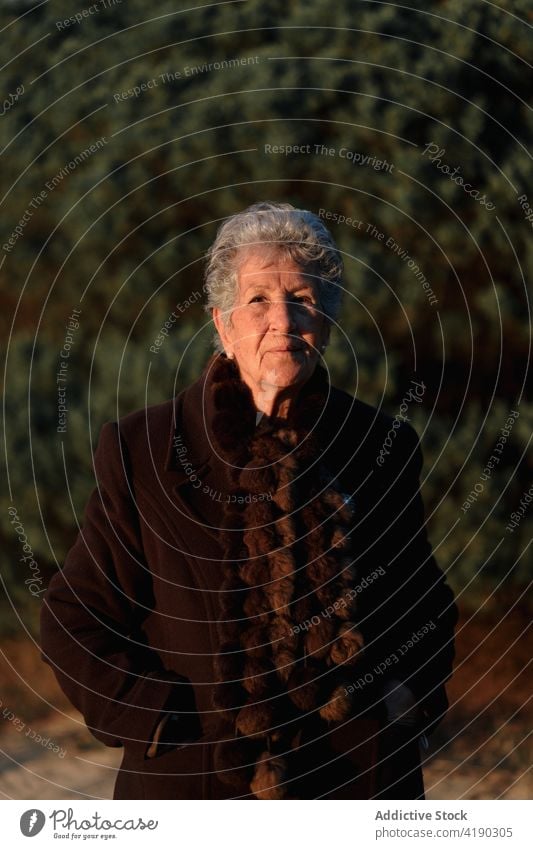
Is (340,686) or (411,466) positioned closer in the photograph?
(340,686)

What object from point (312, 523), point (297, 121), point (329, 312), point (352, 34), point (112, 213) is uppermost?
point (352, 34)

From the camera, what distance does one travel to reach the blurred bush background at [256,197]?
6.17 metres

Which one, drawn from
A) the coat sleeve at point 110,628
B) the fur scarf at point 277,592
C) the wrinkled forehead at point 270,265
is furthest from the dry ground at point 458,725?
the wrinkled forehead at point 270,265

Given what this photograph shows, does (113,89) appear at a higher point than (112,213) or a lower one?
higher

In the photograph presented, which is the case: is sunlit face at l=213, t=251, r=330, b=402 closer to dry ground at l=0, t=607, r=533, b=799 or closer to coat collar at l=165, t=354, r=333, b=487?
coat collar at l=165, t=354, r=333, b=487

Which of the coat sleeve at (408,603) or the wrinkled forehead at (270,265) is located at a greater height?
the wrinkled forehead at (270,265)

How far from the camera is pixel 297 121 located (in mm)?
6152

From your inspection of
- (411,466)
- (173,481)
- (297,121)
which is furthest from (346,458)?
(297,121)

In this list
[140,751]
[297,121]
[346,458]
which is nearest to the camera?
[140,751]

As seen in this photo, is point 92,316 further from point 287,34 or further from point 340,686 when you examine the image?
point 340,686

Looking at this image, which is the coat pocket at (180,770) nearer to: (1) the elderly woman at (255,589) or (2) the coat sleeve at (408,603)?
(1) the elderly woman at (255,589)

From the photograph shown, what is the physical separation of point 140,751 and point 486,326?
359cm

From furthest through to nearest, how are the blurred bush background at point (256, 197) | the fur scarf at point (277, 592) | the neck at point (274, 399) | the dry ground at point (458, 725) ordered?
the dry ground at point (458, 725)
the blurred bush background at point (256, 197)
the neck at point (274, 399)
the fur scarf at point (277, 592)

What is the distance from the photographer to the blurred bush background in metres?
6.17
